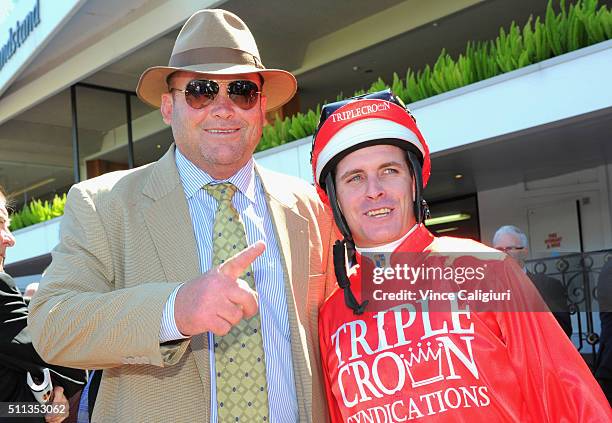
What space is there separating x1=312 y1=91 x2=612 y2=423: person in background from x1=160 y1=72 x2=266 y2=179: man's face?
1.01 ft

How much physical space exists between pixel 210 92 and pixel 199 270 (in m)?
0.69

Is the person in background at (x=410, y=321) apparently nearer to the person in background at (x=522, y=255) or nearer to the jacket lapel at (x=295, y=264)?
the jacket lapel at (x=295, y=264)

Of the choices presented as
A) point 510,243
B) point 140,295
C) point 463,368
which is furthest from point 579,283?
point 140,295

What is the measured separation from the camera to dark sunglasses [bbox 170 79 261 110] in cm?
259

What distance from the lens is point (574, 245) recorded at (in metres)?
11.5

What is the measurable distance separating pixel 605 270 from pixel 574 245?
6879 millimetres

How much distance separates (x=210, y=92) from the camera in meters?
2.61

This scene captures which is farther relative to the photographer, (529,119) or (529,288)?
(529,119)

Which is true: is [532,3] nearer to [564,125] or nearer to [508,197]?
[508,197]

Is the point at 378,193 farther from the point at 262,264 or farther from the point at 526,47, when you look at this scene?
the point at 526,47

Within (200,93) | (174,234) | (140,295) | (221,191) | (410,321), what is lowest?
(410,321)

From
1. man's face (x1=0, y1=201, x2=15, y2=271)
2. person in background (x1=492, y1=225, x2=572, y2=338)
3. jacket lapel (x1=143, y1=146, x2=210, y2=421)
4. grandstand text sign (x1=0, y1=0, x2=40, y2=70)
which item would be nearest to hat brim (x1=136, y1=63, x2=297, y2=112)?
jacket lapel (x1=143, y1=146, x2=210, y2=421)

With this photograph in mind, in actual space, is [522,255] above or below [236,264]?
above

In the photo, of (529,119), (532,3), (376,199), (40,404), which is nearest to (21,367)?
(40,404)
